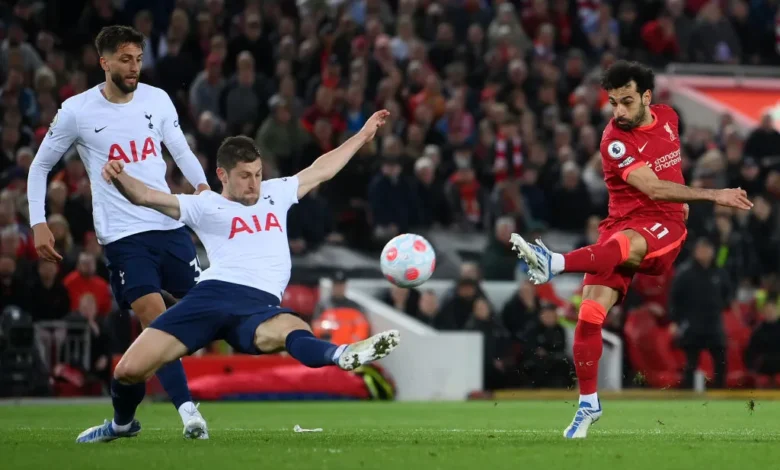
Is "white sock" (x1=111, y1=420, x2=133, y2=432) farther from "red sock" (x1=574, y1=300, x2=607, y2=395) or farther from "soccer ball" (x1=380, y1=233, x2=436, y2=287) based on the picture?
"red sock" (x1=574, y1=300, x2=607, y2=395)

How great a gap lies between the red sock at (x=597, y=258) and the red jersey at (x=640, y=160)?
1.32ft

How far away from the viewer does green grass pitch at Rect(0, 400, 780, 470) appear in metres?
7.53

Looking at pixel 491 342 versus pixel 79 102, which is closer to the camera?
pixel 79 102

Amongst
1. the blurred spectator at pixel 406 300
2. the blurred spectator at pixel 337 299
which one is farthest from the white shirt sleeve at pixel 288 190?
the blurred spectator at pixel 406 300

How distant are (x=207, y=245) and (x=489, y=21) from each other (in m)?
14.8

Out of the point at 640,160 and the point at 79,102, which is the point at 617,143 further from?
the point at 79,102

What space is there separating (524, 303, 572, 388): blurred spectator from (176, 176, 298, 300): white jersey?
28.9 ft

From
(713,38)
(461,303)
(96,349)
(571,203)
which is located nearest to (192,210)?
(96,349)

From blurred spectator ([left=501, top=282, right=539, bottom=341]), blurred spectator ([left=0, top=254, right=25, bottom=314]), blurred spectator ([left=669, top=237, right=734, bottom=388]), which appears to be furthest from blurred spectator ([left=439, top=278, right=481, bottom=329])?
blurred spectator ([left=0, top=254, right=25, bottom=314])

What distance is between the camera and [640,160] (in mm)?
9422

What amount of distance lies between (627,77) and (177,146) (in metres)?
2.95

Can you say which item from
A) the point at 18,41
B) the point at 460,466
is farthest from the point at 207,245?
the point at 18,41

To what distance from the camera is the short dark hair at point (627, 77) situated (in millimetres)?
9336

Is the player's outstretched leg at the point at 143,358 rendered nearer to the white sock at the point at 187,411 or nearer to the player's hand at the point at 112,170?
the white sock at the point at 187,411
